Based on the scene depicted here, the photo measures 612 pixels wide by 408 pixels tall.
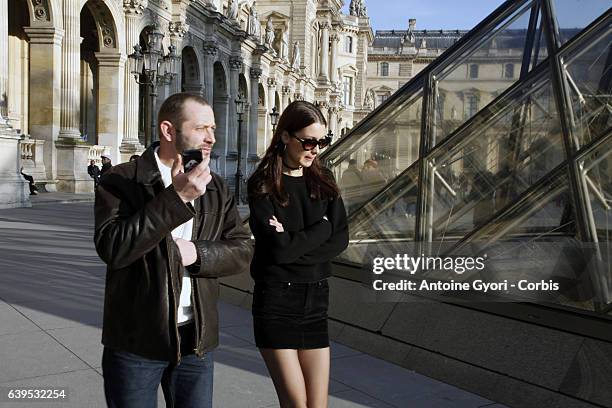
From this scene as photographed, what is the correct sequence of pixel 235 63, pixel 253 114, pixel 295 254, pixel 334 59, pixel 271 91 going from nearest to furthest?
pixel 295 254, pixel 235 63, pixel 253 114, pixel 271 91, pixel 334 59

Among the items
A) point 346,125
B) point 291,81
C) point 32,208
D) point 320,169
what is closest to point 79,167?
point 32,208

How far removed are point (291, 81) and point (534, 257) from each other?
52916 mm

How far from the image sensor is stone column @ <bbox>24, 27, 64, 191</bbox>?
20219 mm

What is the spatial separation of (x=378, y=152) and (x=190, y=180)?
155 inches

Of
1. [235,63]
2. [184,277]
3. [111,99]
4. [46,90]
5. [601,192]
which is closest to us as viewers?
[184,277]

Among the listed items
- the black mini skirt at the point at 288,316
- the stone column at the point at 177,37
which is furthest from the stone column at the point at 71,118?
the black mini skirt at the point at 288,316

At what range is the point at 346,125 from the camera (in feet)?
282

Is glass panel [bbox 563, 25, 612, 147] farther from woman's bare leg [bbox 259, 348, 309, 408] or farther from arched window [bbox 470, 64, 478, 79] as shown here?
woman's bare leg [bbox 259, 348, 309, 408]

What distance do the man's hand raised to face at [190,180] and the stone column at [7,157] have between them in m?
15.3

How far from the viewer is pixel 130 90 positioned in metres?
25.4

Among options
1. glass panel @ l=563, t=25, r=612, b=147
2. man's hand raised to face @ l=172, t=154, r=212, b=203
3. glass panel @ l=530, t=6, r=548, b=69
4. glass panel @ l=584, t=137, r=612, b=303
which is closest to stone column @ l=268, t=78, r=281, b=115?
glass panel @ l=530, t=6, r=548, b=69

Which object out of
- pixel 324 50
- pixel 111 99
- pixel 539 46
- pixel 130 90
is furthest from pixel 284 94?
pixel 539 46

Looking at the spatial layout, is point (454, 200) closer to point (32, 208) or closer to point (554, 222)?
point (554, 222)

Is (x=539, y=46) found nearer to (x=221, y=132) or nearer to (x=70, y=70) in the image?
(x=70, y=70)
